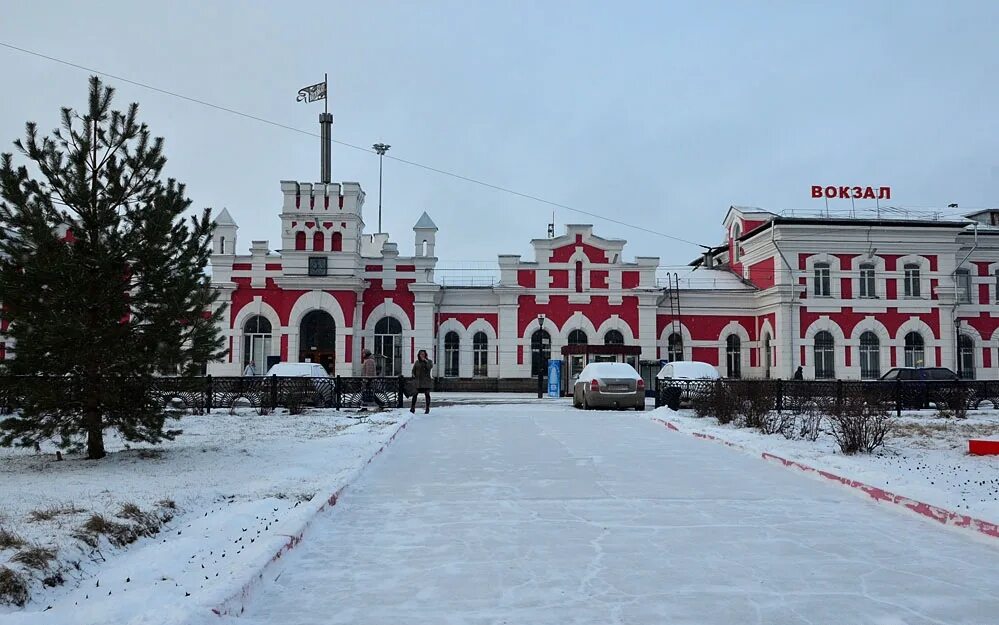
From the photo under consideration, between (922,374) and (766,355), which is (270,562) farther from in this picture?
(766,355)

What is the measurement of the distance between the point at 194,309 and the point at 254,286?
2600 cm

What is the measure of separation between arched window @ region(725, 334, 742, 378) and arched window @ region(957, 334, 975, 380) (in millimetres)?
10350

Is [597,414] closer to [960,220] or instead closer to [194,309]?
[194,309]

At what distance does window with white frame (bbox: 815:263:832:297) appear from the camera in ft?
123

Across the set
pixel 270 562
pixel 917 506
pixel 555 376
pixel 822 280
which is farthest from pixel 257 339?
pixel 917 506

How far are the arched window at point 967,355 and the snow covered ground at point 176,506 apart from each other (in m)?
34.4

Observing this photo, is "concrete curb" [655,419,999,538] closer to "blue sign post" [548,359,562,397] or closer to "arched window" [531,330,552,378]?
"blue sign post" [548,359,562,397]

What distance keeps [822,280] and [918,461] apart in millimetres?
28692

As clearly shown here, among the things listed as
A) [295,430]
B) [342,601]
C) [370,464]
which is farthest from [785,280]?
[342,601]

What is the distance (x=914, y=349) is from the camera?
37.6 m

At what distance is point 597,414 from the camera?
21.9 metres

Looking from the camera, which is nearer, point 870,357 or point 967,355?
point 870,357

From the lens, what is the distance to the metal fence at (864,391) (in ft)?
61.8

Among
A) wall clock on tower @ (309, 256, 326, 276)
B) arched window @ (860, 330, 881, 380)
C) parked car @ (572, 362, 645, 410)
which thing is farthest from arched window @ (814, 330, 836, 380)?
wall clock on tower @ (309, 256, 326, 276)
